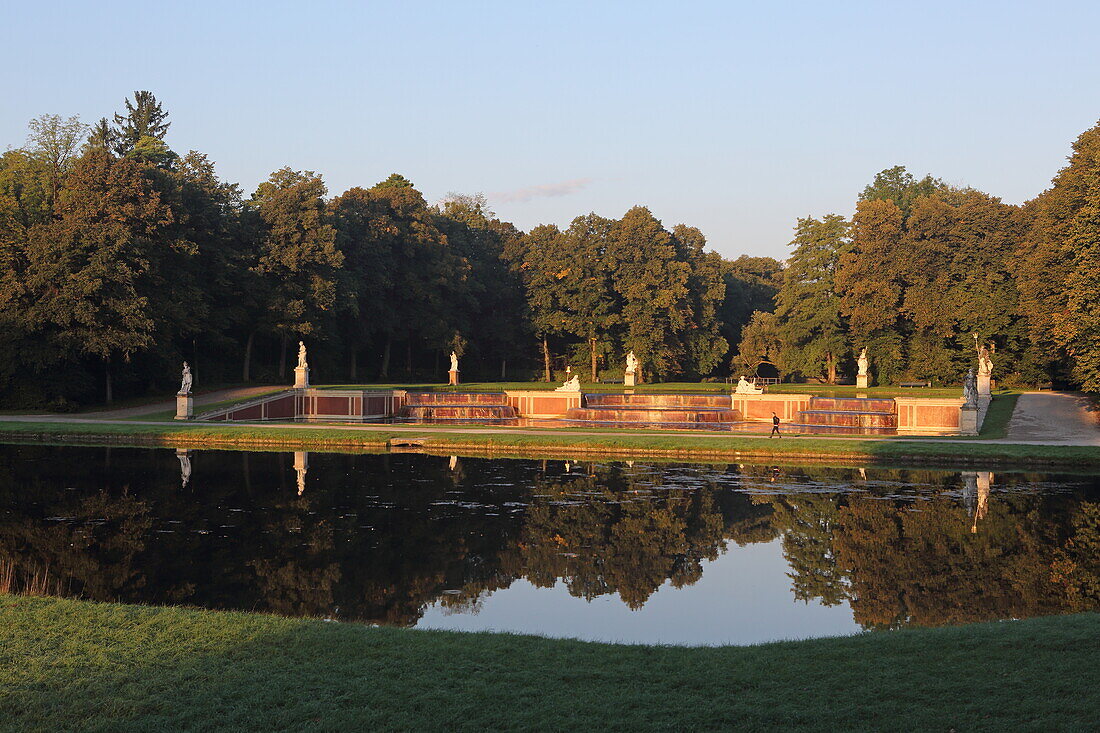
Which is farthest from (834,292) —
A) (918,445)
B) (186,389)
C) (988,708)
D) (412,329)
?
(988,708)

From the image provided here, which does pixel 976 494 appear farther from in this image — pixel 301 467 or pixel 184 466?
pixel 184 466

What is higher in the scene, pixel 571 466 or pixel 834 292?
pixel 834 292

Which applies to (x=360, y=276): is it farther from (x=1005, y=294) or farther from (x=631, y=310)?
(x=1005, y=294)

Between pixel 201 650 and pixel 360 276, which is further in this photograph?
pixel 360 276

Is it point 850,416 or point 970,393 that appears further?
point 850,416

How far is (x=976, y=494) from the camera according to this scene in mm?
22734

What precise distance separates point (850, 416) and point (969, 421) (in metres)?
5.47

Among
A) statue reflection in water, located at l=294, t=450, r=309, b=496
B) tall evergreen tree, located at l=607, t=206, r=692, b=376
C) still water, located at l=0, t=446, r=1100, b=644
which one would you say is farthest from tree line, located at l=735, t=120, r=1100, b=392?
statue reflection in water, located at l=294, t=450, r=309, b=496

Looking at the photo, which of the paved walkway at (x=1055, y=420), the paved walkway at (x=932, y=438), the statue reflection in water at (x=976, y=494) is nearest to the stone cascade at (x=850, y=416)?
the paved walkway at (x=932, y=438)

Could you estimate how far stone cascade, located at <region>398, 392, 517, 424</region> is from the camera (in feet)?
153

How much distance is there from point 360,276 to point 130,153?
567 inches

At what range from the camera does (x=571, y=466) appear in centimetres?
2823

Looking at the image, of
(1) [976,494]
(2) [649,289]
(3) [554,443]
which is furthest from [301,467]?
(2) [649,289]

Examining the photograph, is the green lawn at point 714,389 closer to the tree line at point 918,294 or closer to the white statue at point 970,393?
the tree line at point 918,294
